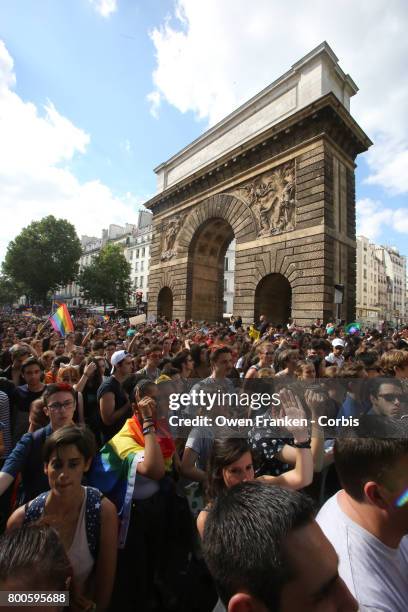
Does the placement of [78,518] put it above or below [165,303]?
below

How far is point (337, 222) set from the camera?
14.5m

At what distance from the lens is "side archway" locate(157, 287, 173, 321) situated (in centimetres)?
2423

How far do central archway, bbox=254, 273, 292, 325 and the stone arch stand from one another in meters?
2.52

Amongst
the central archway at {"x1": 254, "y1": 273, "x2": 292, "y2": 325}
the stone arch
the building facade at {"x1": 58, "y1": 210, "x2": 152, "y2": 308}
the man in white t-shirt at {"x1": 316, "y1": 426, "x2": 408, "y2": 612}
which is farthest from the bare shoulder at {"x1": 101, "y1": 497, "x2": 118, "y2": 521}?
the building facade at {"x1": 58, "y1": 210, "x2": 152, "y2": 308}

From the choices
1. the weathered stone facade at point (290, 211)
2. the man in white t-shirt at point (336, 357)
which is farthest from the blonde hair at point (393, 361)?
the weathered stone facade at point (290, 211)

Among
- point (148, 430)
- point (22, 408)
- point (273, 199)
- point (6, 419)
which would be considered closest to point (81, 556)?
point (148, 430)

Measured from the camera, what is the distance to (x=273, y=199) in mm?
15992

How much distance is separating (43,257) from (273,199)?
40934mm

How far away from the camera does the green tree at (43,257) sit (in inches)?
1802

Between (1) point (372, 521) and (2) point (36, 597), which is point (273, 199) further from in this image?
(2) point (36, 597)

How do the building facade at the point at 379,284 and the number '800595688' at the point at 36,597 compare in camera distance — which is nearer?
the number '800595688' at the point at 36,597

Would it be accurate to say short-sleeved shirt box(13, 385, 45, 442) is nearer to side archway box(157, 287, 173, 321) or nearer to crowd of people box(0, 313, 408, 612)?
crowd of people box(0, 313, 408, 612)

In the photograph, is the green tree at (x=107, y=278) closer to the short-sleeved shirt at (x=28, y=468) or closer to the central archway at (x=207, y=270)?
the central archway at (x=207, y=270)

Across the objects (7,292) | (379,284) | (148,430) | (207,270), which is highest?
(379,284)
